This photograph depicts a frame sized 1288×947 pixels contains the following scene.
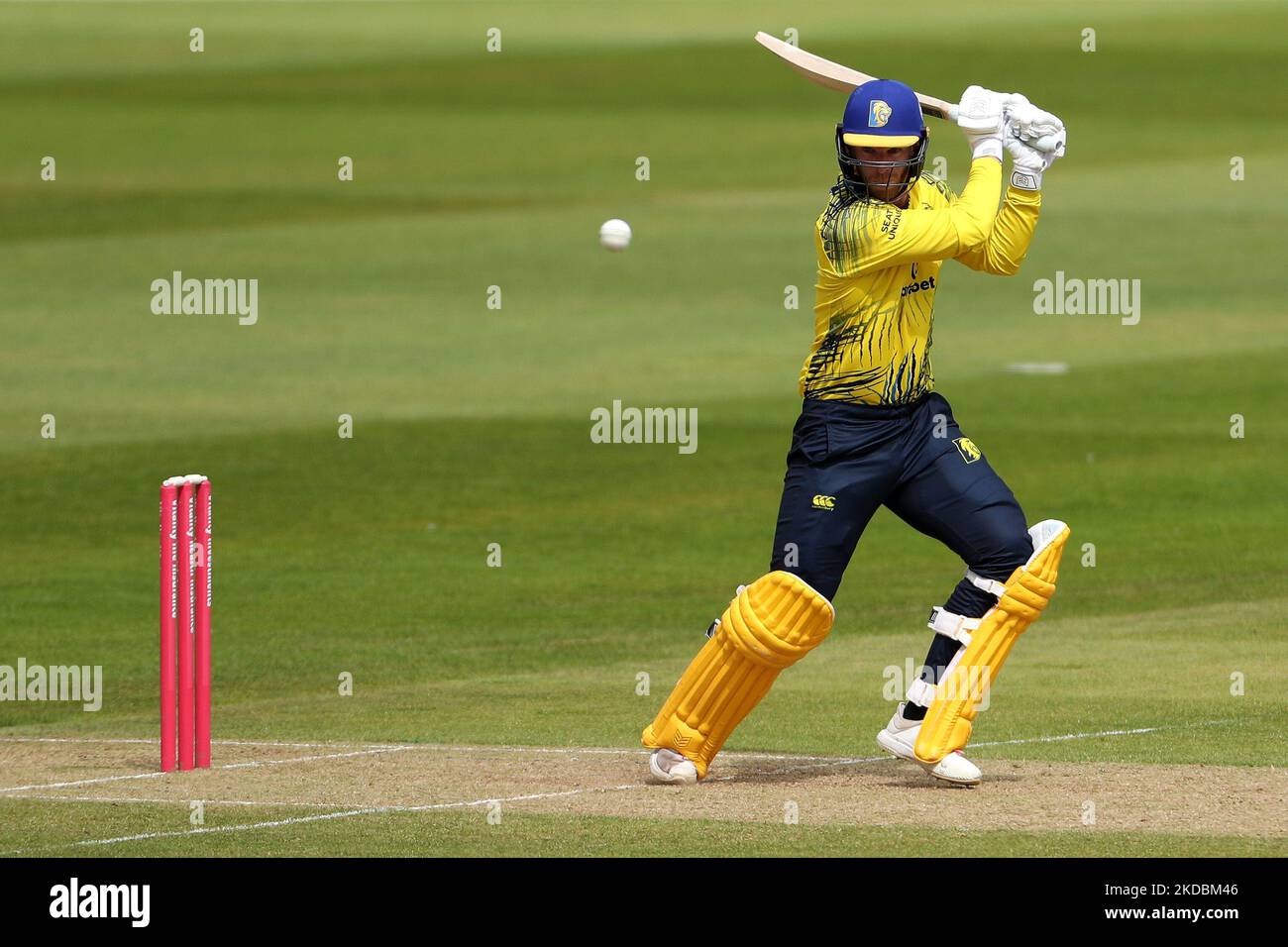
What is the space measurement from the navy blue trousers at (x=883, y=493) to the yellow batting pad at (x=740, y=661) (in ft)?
0.34

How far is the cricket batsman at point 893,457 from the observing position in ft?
31.6

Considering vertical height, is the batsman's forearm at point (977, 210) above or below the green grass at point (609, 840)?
above

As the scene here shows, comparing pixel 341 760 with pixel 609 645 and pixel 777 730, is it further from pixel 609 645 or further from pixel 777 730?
pixel 609 645

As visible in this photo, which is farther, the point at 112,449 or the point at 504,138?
the point at 504,138

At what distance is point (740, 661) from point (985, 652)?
2.99 ft

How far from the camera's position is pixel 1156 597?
50.1ft

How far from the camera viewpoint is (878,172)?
31.8ft

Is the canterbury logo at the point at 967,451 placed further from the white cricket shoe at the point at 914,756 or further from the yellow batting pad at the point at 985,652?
the white cricket shoe at the point at 914,756

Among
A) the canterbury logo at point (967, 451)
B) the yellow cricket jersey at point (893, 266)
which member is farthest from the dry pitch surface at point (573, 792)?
the yellow cricket jersey at point (893, 266)

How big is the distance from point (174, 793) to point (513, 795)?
4.28 ft

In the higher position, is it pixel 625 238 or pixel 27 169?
pixel 27 169

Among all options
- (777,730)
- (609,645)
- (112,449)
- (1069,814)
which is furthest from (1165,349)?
(1069,814)

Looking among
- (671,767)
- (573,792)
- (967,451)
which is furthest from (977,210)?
(573,792)

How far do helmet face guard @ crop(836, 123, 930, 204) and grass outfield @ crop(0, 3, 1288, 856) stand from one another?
2296 millimetres
